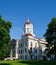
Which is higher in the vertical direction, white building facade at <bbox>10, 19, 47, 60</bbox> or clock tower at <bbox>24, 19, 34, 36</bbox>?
clock tower at <bbox>24, 19, 34, 36</bbox>

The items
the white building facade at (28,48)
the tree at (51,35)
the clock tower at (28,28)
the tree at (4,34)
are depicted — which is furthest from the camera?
the clock tower at (28,28)

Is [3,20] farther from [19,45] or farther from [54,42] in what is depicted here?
[19,45]

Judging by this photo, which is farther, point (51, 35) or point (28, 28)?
point (28, 28)

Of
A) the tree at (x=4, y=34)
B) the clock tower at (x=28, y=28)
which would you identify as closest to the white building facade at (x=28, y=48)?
the clock tower at (x=28, y=28)

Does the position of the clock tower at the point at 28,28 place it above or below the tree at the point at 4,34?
above

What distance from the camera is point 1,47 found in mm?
37812

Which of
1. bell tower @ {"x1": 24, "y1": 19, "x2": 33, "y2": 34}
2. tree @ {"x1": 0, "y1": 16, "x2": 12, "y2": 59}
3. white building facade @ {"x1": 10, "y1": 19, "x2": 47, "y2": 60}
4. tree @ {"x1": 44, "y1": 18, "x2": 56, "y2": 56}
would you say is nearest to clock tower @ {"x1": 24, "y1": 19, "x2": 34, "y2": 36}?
bell tower @ {"x1": 24, "y1": 19, "x2": 33, "y2": 34}

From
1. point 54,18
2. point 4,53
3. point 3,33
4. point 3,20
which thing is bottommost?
point 4,53

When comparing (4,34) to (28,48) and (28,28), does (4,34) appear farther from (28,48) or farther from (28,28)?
(28,28)

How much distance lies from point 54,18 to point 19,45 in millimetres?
48175

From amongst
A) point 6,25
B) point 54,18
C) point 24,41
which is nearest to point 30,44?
point 24,41

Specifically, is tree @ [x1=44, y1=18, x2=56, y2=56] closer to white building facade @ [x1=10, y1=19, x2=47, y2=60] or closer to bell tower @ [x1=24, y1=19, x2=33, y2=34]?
white building facade @ [x1=10, y1=19, x2=47, y2=60]

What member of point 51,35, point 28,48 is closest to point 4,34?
point 51,35

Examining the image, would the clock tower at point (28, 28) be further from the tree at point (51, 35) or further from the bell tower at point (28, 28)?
the tree at point (51, 35)
